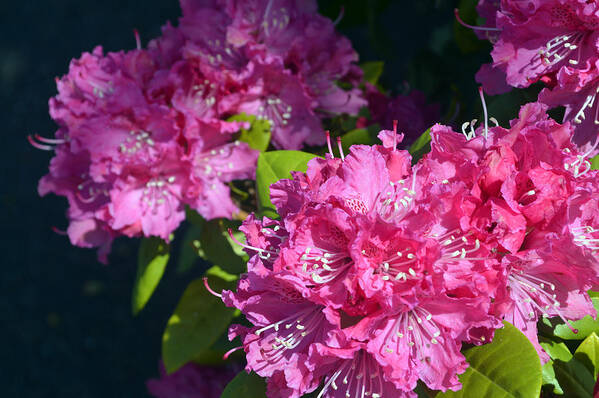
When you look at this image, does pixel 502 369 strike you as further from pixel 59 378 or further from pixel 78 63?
pixel 59 378

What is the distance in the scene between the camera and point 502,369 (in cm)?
96

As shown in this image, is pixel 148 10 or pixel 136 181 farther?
pixel 148 10

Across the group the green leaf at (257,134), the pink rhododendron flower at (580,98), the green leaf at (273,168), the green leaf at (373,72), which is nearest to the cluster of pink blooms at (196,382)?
the green leaf at (257,134)

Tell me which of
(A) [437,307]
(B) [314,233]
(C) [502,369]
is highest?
(B) [314,233]

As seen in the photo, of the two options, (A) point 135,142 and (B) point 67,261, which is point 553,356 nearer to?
(A) point 135,142

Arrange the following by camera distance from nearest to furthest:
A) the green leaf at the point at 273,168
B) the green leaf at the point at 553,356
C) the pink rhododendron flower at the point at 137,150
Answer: the green leaf at the point at 553,356 < the green leaf at the point at 273,168 < the pink rhododendron flower at the point at 137,150

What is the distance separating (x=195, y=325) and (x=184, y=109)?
0.61 metres

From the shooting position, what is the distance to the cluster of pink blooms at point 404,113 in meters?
1.59

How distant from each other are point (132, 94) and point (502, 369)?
893 millimetres

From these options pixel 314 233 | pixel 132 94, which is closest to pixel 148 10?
pixel 132 94

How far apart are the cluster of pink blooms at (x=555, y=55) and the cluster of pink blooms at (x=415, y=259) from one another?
14 cm

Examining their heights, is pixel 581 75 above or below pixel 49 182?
above

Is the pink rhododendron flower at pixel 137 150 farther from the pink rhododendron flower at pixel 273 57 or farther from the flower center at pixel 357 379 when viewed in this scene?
the flower center at pixel 357 379

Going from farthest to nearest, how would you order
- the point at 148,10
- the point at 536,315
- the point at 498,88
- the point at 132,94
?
the point at 148,10
the point at 132,94
the point at 498,88
the point at 536,315
